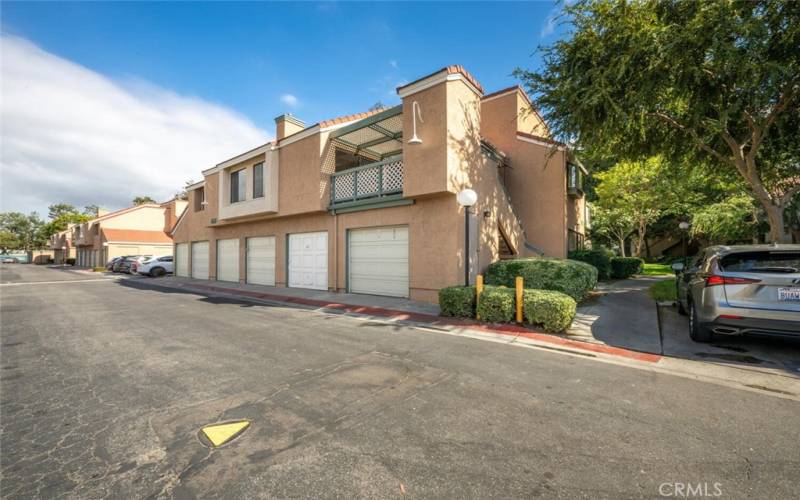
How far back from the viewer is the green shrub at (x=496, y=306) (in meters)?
7.38

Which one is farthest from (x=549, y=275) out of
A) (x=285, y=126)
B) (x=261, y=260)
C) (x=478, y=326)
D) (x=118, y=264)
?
(x=118, y=264)

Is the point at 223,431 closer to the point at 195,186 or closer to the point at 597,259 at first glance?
the point at 597,259

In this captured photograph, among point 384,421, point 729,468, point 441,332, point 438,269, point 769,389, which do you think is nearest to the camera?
point 729,468

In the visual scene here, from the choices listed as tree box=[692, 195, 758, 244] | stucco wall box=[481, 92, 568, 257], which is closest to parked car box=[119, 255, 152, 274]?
stucco wall box=[481, 92, 568, 257]

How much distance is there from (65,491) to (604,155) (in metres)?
14.0

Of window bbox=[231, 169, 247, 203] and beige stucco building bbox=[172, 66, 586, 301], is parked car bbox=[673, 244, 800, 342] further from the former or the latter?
window bbox=[231, 169, 247, 203]

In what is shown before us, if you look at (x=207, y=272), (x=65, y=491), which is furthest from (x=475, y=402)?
(x=207, y=272)

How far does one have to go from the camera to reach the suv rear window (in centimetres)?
493

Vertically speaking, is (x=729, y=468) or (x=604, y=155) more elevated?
(x=604, y=155)

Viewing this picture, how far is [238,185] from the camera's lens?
17.3 metres

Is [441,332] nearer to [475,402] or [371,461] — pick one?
[475,402]

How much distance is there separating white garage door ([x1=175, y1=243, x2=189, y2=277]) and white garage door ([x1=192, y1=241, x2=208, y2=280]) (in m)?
1.04

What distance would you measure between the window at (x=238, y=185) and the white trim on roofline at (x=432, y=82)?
10121 millimetres

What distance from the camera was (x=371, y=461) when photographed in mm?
2582
